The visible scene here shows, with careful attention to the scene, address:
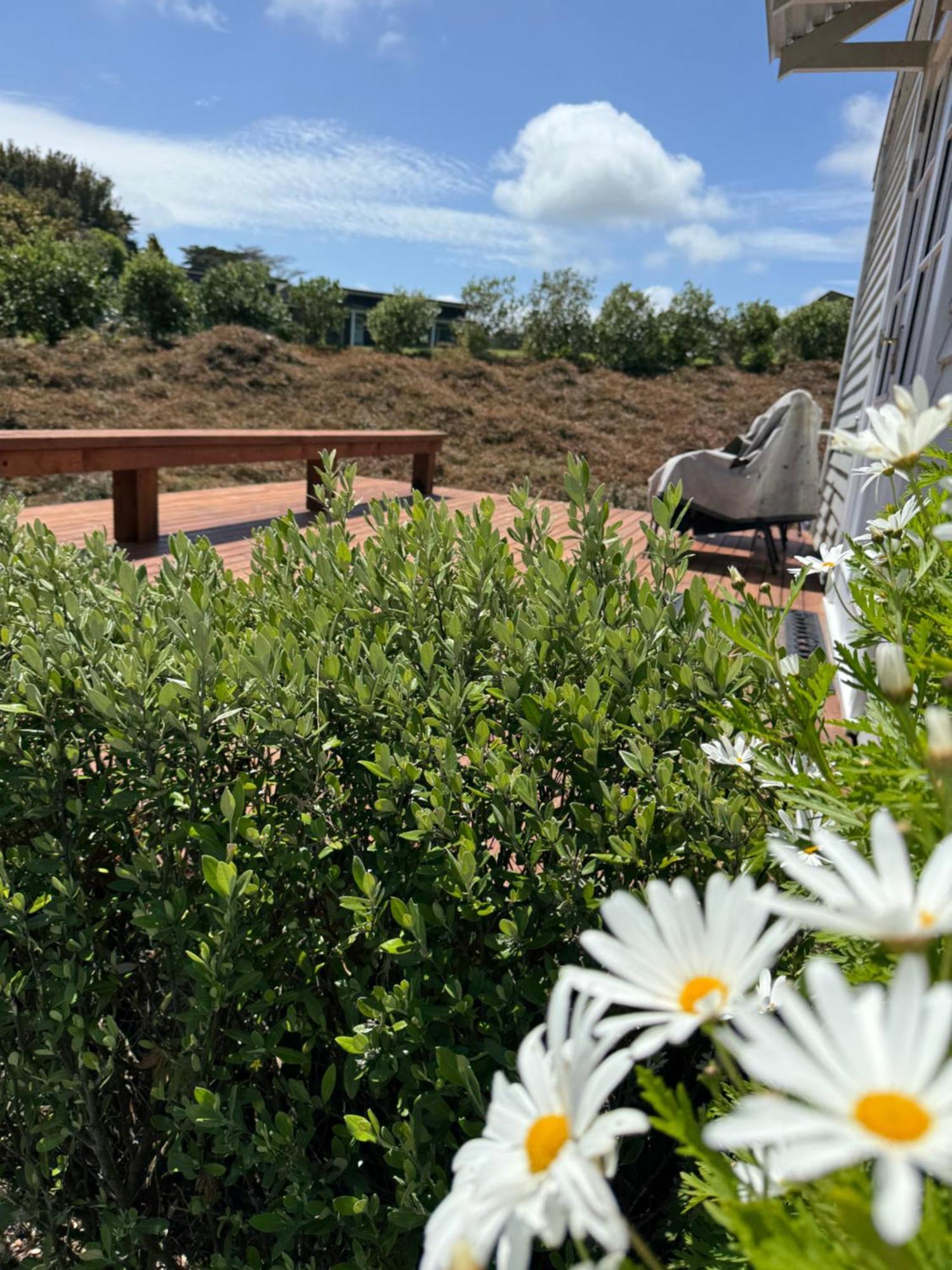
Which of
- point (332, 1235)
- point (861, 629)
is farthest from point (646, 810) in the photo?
point (332, 1235)

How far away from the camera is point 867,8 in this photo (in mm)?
3512

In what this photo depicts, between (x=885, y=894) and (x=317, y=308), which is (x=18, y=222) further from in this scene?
(x=885, y=894)

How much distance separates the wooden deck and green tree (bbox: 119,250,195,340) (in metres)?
12.5

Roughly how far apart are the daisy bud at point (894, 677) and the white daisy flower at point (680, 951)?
23 centimetres

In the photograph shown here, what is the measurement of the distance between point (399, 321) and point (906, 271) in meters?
19.8

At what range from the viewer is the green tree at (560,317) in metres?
22.6

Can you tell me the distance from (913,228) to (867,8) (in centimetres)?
131

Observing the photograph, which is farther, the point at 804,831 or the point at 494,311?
the point at 494,311

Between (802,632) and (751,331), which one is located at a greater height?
(751,331)

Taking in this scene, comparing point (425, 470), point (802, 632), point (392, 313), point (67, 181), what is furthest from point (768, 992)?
point (67, 181)

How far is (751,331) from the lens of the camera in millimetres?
20641

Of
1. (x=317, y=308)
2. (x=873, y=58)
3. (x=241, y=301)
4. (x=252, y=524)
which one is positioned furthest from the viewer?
(x=317, y=308)

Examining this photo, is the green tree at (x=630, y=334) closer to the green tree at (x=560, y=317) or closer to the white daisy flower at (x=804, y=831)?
the green tree at (x=560, y=317)

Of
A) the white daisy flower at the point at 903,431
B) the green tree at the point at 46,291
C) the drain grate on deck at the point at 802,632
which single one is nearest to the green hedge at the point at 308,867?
the white daisy flower at the point at 903,431
